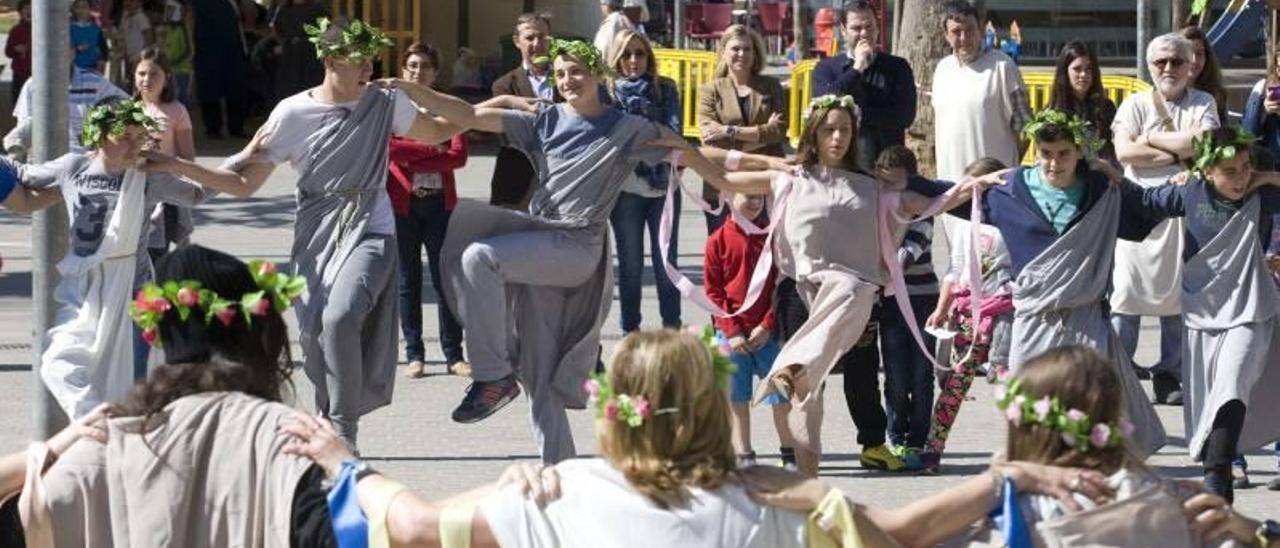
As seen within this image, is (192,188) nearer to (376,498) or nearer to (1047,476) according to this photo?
(376,498)

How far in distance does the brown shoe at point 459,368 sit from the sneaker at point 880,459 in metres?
2.68

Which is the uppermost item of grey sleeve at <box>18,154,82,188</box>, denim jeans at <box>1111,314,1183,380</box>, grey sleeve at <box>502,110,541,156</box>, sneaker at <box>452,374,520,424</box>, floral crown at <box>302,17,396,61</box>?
floral crown at <box>302,17,396,61</box>

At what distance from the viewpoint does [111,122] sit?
918 cm

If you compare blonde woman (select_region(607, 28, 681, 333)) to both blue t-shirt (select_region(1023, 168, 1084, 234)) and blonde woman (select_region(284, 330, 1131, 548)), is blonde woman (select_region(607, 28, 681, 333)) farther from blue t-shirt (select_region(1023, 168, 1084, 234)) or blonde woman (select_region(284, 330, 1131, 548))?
blonde woman (select_region(284, 330, 1131, 548))

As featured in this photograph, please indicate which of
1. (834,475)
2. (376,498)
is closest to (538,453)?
(834,475)

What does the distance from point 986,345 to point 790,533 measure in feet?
17.9

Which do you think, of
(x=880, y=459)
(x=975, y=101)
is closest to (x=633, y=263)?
(x=975, y=101)

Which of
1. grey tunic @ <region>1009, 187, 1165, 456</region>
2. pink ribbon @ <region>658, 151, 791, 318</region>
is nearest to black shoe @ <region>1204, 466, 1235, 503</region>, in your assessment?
grey tunic @ <region>1009, 187, 1165, 456</region>

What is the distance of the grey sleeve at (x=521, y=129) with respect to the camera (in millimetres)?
9328

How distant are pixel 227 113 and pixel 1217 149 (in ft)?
58.1

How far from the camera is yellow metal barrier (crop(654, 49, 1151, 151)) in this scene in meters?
20.8

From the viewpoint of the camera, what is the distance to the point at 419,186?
40.2ft

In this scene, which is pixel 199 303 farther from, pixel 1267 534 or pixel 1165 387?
pixel 1165 387

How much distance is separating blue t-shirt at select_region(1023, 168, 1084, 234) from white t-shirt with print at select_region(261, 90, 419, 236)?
232 cm
